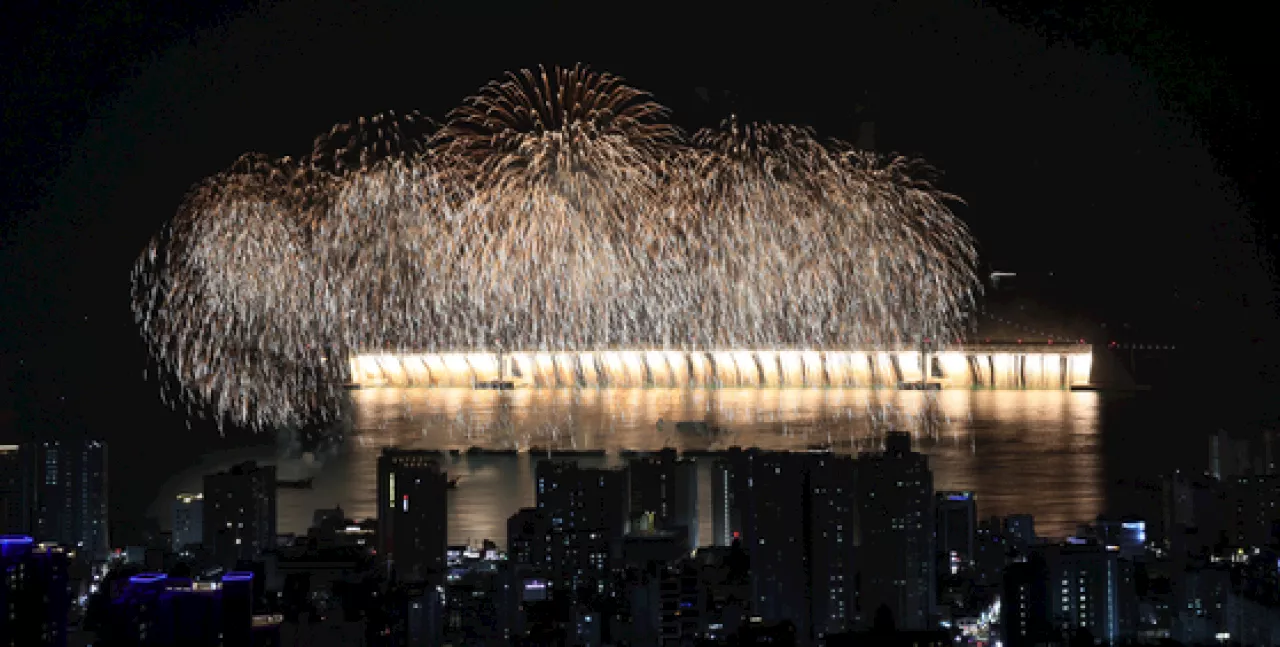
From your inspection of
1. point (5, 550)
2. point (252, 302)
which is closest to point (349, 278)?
point (252, 302)

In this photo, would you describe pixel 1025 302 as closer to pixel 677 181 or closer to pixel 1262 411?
pixel 1262 411

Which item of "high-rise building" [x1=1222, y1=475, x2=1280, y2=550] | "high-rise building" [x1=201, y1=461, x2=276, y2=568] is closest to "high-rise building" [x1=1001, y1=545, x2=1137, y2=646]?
"high-rise building" [x1=1222, y1=475, x2=1280, y2=550]

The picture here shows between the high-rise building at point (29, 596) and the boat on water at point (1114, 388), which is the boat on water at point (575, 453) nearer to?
the high-rise building at point (29, 596)

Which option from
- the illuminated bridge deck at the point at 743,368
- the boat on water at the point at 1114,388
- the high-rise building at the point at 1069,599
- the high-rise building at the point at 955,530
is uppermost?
the illuminated bridge deck at the point at 743,368

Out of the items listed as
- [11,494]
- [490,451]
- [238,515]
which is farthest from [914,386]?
[11,494]

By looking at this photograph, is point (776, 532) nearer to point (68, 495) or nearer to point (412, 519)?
point (412, 519)

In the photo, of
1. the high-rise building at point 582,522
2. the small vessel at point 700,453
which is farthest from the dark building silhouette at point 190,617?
the small vessel at point 700,453
